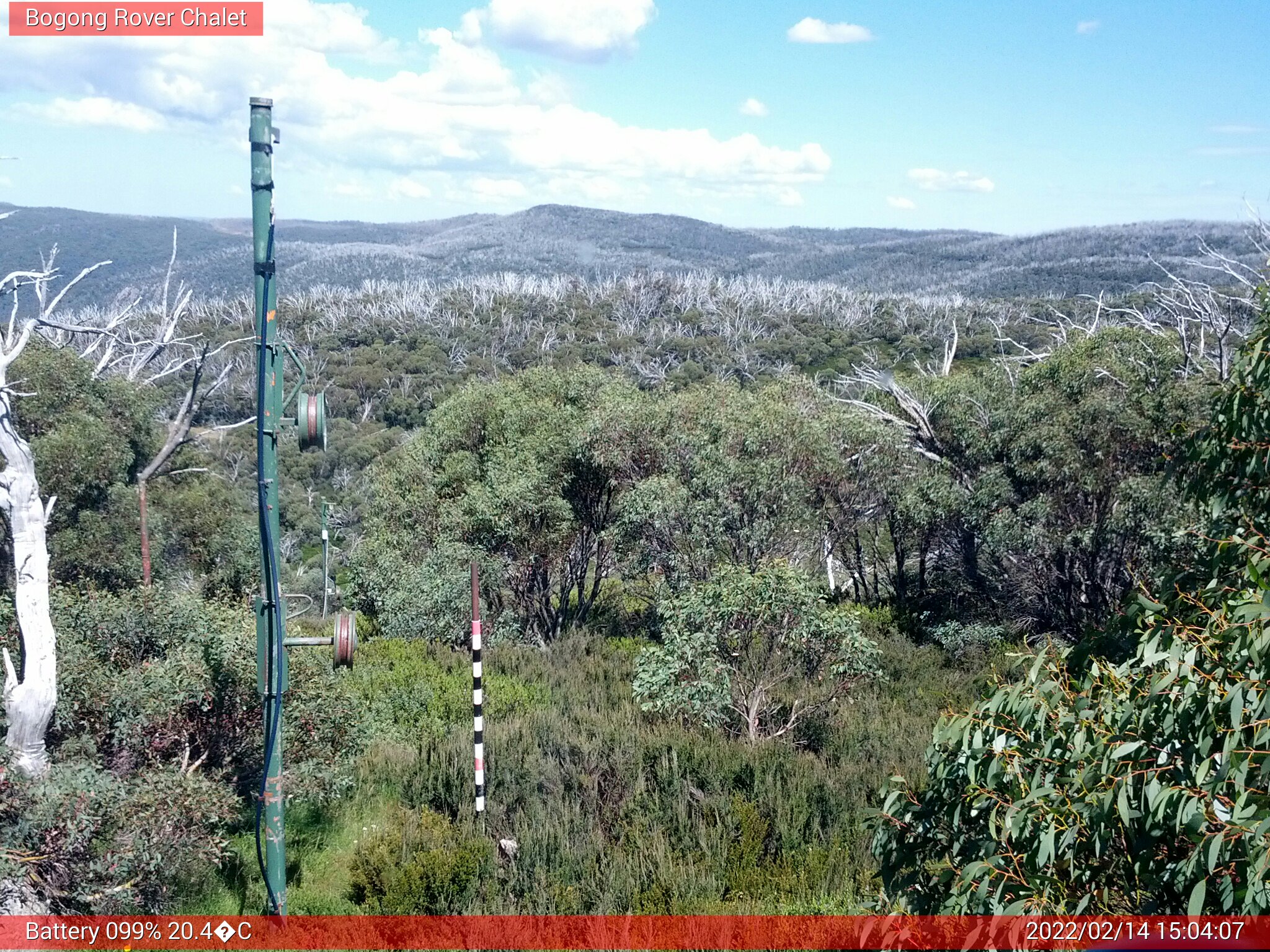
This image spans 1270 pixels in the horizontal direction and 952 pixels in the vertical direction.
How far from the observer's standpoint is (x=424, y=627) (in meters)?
14.9

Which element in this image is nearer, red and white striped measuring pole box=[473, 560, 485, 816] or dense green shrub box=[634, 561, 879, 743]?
red and white striped measuring pole box=[473, 560, 485, 816]

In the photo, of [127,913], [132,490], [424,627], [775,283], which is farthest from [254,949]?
[775,283]

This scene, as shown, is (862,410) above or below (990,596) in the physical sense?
above

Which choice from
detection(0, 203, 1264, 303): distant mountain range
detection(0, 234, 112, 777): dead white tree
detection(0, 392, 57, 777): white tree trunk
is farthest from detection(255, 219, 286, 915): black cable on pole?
detection(0, 203, 1264, 303): distant mountain range

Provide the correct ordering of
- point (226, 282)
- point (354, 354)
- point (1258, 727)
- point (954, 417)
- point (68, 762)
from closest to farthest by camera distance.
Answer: point (1258, 727), point (68, 762), point (954, 417), point (354, 354), point (226, 282)

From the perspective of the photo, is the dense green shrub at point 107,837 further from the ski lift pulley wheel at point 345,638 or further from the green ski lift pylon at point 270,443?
the ski lift pulley wheel at point 345,638

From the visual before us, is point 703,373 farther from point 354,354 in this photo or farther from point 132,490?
point 132,490

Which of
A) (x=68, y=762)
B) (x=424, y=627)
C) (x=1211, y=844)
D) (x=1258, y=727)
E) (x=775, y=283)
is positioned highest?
(x=775, y=283)

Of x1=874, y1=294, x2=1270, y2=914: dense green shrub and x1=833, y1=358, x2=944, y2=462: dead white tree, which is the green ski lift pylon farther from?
x1=833, y1=358, x2=944, y2=462: dead white tree

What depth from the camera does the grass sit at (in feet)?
21.1

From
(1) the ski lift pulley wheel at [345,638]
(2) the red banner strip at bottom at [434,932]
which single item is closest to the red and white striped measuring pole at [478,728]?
(2) the red banner strip at bottom at [434,932]

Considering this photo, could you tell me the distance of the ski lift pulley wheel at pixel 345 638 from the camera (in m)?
5.41

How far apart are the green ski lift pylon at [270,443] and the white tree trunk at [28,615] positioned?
193 centimetres

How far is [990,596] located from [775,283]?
8815 centimetres
